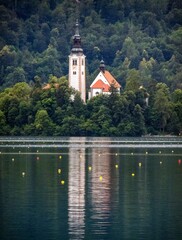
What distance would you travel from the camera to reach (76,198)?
6706 cm

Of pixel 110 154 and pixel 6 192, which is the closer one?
pixel 6 192

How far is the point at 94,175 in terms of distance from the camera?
84.4m

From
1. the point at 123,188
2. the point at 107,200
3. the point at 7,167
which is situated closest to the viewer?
the point at 107,200

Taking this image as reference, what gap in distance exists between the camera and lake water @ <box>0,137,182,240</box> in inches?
2162

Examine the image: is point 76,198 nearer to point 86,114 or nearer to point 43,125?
point 43,125

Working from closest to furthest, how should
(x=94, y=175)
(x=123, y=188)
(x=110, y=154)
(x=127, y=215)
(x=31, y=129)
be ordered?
(x=127, y=215) → (x=123, y=188) → (x=94, y=175) → (x=110, y=154) → (x=31, y=129)

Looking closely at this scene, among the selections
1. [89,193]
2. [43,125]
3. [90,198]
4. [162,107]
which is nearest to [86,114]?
[43,125]

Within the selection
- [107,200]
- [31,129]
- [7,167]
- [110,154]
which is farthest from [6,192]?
[31,129]

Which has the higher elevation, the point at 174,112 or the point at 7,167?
the point at 174,112

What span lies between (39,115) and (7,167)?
305ft

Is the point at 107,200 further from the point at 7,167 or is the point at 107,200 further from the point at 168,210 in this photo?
the point at 7,167

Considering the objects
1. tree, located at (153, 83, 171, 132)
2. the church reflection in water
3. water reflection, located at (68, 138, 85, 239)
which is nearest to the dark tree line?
tree, located at (153, 83, 171, 132)

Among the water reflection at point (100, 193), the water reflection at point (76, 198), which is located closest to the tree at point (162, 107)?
the water reflection at point (100, 193)

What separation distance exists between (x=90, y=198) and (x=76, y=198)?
70cm
